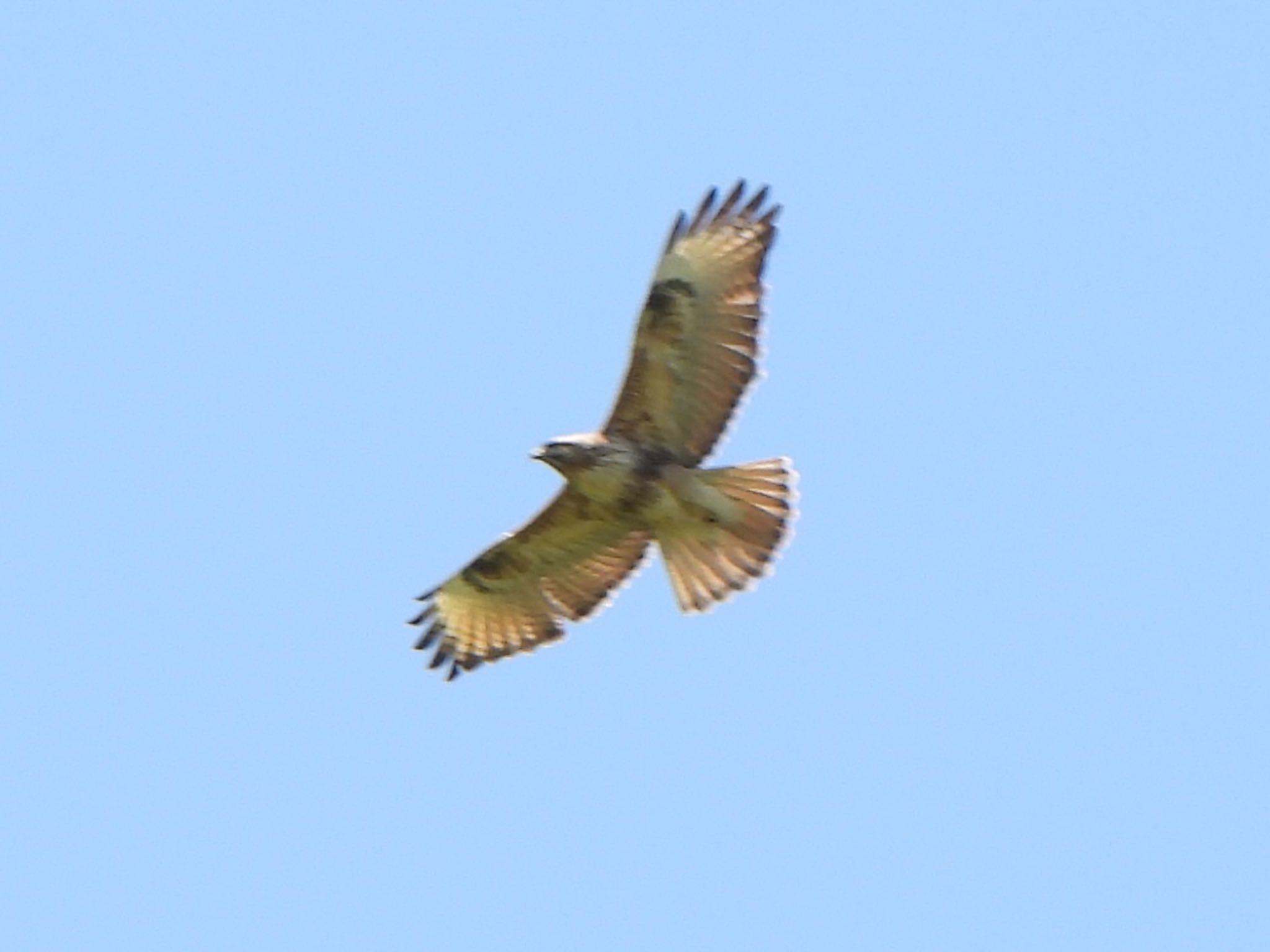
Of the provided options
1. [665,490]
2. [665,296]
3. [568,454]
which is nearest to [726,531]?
[665,490]

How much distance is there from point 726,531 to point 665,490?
498mm

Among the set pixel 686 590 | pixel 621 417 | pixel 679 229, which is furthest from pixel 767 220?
pixel 686 590

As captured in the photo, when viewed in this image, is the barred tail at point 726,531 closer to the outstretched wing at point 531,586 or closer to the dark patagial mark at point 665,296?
the outstretched wing at point 531,586

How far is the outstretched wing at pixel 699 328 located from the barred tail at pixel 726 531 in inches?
Result: 12.2

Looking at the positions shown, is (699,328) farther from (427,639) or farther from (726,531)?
(427,639)

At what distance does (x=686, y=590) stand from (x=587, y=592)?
0.52m

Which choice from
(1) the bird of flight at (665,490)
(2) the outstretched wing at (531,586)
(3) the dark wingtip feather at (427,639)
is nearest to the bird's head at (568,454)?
(1) the bird of flight at (665,490)

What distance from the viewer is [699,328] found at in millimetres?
11828

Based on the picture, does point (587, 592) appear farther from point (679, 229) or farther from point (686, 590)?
point (679, 229)

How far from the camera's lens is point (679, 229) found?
11.9 m

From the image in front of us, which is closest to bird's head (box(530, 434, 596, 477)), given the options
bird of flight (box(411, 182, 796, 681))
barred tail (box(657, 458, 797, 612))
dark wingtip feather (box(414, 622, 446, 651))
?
bird of flight (box(411, 182, 796, 681))

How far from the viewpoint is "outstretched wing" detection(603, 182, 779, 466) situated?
11805mm

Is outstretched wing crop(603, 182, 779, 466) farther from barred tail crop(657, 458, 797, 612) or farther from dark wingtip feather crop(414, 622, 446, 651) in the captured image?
dark wingtip feather crop(414, 622, 446, 651)

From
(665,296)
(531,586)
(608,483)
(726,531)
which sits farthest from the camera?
(531,586)
